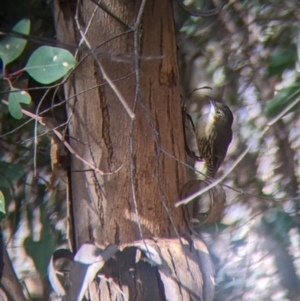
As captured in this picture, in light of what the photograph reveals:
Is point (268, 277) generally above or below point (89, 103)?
below

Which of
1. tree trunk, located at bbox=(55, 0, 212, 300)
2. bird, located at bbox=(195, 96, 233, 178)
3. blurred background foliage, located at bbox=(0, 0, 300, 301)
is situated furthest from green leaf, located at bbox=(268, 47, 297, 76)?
tree trunk, located at bbox=(55, 0, 212, 300)

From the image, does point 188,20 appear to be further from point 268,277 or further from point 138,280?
point 138,280

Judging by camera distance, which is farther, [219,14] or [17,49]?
[219,14]

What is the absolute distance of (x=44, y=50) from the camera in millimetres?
1082

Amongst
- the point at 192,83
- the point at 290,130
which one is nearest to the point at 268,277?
the point at 290,130

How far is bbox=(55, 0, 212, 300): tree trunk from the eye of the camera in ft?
3.90

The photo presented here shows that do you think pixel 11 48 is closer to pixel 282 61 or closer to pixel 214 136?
pixel 214 136

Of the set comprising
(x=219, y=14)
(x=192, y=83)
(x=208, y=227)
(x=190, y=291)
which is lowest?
(x=190, y=291)

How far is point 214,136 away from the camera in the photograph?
147cm

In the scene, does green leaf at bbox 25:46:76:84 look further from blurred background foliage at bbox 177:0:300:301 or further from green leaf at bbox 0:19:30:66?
blurred background foliage at bbox 177:0:300:301

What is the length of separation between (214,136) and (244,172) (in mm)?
430

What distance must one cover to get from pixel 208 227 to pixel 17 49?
2.70ft

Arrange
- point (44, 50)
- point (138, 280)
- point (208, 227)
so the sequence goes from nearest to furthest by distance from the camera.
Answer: point (44, 50), point (138, 280), point (208, 227)

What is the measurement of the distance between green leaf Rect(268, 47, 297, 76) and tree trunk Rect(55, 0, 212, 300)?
1.78 feet
